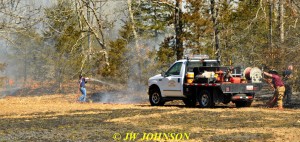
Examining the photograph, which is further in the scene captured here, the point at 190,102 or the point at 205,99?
the point at 190,102

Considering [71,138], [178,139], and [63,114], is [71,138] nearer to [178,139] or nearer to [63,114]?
[178,139]

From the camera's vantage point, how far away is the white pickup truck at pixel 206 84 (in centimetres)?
2134

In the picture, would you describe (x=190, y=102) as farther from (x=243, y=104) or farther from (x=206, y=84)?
(x=206, y=84)

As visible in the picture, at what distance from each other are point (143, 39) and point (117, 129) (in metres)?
30.9

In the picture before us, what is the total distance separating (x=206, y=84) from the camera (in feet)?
70.1

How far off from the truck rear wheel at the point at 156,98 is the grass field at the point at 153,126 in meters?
3.60

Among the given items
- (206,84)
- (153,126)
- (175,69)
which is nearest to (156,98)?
(175,69)

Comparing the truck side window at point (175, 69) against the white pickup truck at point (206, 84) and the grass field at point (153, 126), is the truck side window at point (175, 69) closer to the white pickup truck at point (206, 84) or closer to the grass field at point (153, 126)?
the white pickup truck at point (206, 84)

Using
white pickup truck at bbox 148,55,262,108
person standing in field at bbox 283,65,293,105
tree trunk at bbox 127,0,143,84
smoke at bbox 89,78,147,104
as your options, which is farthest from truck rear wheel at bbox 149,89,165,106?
tree trunk at bbox 127,0,143,84

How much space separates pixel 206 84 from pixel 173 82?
2.00 meters

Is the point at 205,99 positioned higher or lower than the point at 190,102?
higher

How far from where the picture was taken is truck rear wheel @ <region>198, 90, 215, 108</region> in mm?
21450

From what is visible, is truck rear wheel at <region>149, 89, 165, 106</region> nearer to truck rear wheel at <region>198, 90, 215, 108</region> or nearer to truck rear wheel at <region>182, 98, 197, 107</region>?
truck rear wheel at <region>182, 98, 197, 107</region>

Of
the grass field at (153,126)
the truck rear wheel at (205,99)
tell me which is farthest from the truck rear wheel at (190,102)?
the grass field at (153,126)
